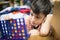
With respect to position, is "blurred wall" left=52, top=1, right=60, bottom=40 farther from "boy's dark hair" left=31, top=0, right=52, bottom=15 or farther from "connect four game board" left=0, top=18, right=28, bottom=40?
"connect four game board" left=0, top=18, right=28, bottom=40

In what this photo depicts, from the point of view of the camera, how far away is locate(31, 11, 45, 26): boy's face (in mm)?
731

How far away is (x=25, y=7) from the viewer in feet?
2.51

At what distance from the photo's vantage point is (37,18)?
0.74 metres

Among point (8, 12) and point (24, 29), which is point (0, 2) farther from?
point (24, 29)

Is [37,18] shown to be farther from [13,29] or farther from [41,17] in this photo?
[13,29]

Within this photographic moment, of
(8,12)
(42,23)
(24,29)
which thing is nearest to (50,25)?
(42,23)

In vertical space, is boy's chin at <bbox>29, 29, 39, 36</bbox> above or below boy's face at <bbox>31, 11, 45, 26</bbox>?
below

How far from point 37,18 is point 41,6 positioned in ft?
0.25

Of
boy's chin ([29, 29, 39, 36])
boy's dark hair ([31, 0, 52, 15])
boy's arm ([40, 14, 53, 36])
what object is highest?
boy's dark hair ([31, 0, 52, 15])

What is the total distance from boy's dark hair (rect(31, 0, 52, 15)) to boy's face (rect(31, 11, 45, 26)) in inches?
0.8

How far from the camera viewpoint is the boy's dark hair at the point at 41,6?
719 millimetres

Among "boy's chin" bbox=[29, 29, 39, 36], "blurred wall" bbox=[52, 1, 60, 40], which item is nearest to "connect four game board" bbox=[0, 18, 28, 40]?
"boy's chin" bbox=[29, 29, 39, 36]

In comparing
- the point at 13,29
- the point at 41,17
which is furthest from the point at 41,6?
the point at 13,29

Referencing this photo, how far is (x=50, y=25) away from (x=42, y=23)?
0.05 meters
